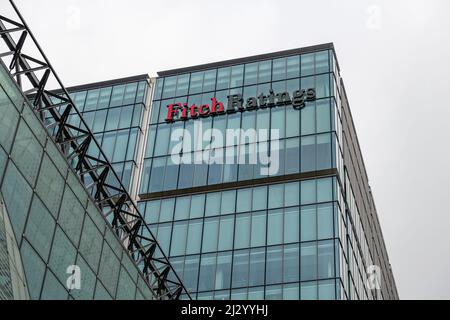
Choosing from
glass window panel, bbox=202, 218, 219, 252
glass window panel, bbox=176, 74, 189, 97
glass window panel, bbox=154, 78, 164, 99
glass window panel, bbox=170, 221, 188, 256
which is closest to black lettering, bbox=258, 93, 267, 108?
glass window panel, bbox=176, 74, 189, 97

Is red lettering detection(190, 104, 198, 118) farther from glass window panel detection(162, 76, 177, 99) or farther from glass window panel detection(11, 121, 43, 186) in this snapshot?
glass window panel detection(11, 121, 43, 186)

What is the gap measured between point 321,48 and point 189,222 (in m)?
17.1

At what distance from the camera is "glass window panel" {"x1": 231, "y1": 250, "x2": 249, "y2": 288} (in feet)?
181

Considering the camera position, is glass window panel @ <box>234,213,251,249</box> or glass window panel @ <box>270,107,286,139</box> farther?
glass window panel @ <box>270,107,286,139</box>

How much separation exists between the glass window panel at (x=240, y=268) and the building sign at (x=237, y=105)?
11992 mm

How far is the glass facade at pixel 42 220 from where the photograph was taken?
22797mm

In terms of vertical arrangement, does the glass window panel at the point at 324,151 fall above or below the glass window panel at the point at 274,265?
above

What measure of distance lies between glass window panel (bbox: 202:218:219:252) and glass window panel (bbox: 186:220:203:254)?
353 mm

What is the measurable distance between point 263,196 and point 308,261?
22.0 ft

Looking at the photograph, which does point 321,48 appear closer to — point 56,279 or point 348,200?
point 348,200

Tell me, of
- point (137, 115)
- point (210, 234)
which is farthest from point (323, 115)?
point (137, 115)

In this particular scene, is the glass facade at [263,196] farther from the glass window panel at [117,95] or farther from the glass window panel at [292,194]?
the glass window panel at [117,95]

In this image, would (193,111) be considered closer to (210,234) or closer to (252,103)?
(252,103)

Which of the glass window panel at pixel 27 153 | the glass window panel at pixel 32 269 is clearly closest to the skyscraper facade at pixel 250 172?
the glass window panel at pixel 27 153
